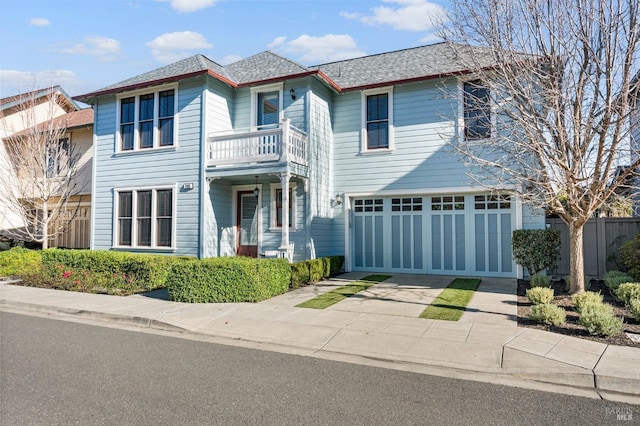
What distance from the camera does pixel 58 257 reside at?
11953 millimetres

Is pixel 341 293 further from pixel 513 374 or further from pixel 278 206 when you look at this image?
pixel 513 374

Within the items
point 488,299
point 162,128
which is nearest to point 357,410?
point 488,299

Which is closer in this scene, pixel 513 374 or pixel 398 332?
pixel 513 374

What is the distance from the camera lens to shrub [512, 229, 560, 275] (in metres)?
10.6

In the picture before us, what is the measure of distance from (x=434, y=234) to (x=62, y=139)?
16361mm

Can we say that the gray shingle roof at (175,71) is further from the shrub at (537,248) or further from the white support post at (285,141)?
the shrub at (537,248)

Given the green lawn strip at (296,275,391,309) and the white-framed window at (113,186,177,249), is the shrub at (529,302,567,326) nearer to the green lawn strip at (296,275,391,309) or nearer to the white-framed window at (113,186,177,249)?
the green lawn strip at (296,275,391,309)

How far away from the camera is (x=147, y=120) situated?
1409 centimetres

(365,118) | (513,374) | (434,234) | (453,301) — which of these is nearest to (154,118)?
(365,118)

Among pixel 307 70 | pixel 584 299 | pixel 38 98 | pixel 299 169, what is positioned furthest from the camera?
pixel 38 98

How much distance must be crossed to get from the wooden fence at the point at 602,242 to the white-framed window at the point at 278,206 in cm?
772

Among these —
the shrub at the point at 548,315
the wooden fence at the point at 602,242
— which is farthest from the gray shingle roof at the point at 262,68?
the shrub at the point at 548,315

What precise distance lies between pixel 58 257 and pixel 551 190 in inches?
499

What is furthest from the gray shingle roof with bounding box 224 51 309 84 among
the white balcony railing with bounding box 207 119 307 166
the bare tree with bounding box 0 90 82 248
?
the bare tree with bounding box 0 90 82 248
